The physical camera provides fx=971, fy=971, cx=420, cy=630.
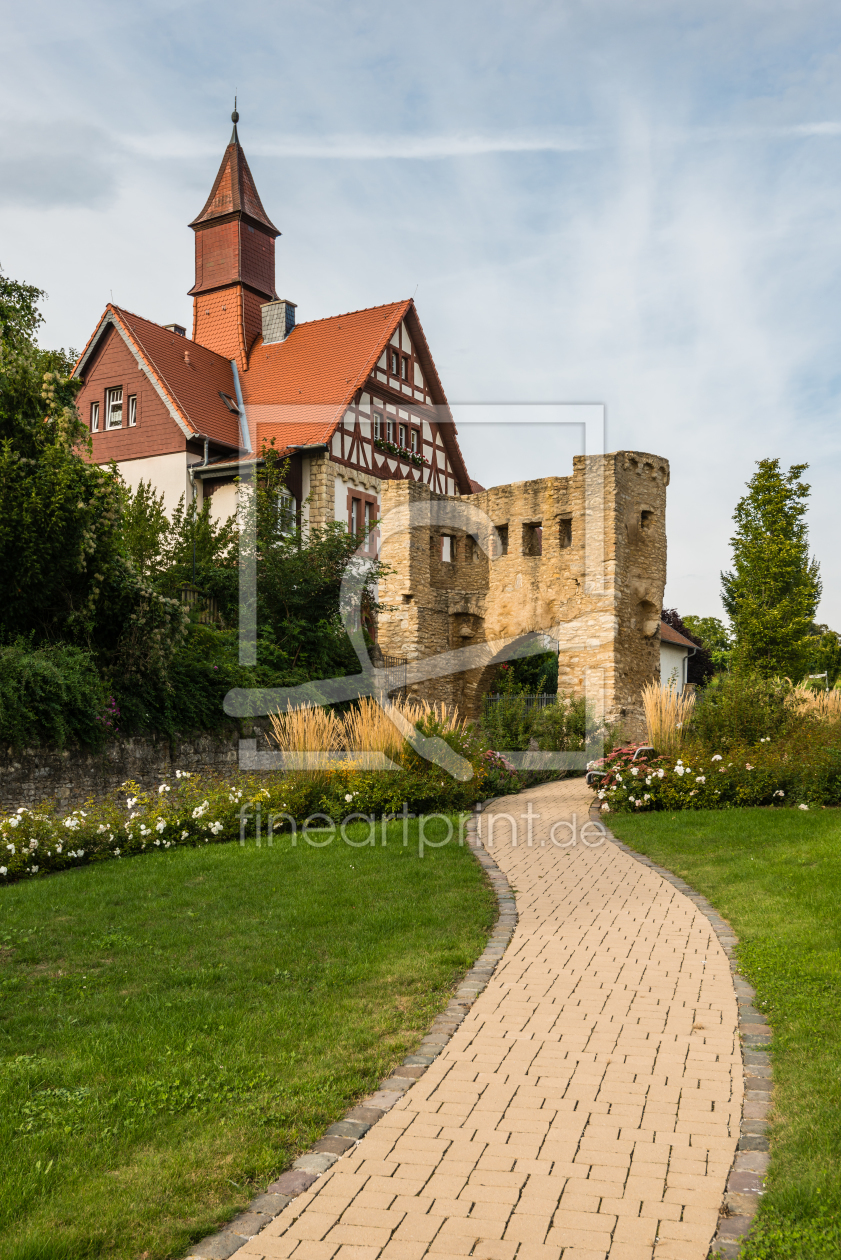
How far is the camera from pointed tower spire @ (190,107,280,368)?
26062 mm

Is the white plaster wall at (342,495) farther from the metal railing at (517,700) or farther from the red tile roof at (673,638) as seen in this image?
the red tile roof at (673,638)

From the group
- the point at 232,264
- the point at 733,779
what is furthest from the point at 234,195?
the point at 733,779

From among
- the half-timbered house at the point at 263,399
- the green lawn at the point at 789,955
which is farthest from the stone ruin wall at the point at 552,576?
the green lawn at the point at 789,955

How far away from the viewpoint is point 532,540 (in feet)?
64.0

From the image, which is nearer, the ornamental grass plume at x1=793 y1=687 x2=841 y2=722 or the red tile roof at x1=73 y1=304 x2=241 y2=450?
the ornamental grass plume at x1=793 y1=687 x2=841 y2=722

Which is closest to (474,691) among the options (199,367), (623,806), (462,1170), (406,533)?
(406,533)

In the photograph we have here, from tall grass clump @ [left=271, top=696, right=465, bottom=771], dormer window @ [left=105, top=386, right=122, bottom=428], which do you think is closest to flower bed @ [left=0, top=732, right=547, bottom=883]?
tall grass clump @ [left=271, top=696, right=465, bottom=771]

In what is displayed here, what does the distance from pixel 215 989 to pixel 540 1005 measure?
1681 millimetres

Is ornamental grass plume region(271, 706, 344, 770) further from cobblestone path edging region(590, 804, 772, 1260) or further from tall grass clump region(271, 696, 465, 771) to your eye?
cobblestone path edging region(590, 804, 772, 1260)

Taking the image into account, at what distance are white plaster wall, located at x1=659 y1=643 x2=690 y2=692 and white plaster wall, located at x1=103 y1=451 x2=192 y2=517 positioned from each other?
18389mm

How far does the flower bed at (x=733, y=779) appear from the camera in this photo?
11492 millimetres

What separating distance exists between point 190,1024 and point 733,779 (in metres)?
8.86

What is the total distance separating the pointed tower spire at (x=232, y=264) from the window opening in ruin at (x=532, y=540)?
10428 millimetres

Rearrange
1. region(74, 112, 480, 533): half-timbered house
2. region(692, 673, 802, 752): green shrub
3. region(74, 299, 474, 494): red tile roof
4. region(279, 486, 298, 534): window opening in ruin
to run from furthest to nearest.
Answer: region(74, 299, 474, 494): red tile roof < region(74, 112, 480, 533): half-timbered house < region(279, 486, 298, 534): window opening in ruin < region(692, 673, 802, 752): green shrub
